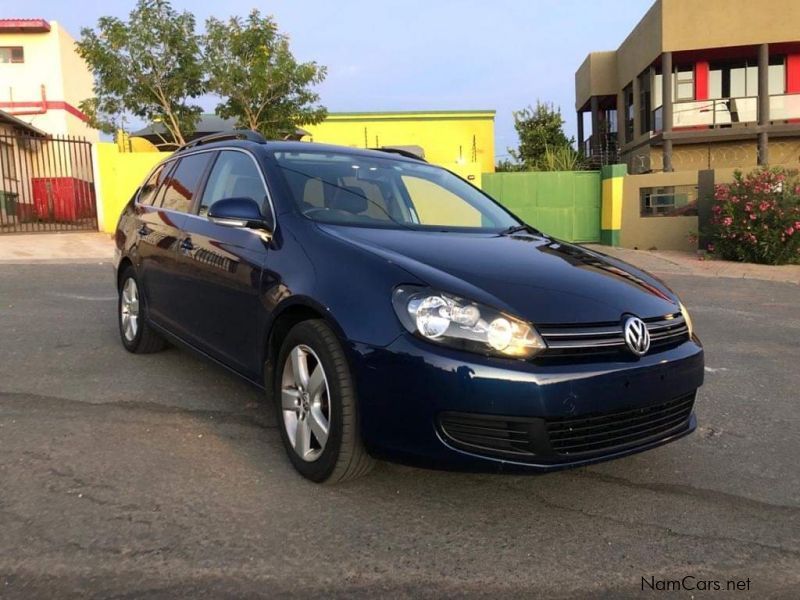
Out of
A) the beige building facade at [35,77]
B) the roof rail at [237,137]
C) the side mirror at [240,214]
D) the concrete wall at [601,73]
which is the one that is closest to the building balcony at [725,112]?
the concrete wall at [601,73]

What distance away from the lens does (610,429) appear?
2770 mm

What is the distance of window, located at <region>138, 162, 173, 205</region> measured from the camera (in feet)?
17.3

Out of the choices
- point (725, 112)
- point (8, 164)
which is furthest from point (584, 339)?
point (725, 112)

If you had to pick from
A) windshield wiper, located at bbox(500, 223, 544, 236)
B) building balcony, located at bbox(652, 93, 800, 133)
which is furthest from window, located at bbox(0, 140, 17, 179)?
building balcony, located at bbox(652, 93, 800, 133)

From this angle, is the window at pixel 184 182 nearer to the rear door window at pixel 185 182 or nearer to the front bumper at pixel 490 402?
the rear door window at pixel 185 182

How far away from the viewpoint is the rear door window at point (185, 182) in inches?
179

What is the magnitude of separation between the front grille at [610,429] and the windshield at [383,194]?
1482 millimetres

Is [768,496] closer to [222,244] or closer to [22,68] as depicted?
[222,244]

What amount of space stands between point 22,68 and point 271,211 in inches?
964

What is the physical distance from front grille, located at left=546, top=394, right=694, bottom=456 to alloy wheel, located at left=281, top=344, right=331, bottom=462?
37.7 inches

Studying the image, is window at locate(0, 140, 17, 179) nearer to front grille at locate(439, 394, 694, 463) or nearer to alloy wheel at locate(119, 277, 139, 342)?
alloy wheel at locate(119, 277, 139, 342)

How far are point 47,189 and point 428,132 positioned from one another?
12.8 m

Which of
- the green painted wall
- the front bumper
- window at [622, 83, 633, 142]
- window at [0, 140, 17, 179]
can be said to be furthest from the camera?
window at [622, 83, 633, 142]

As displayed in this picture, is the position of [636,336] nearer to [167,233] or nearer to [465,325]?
[465,325]
